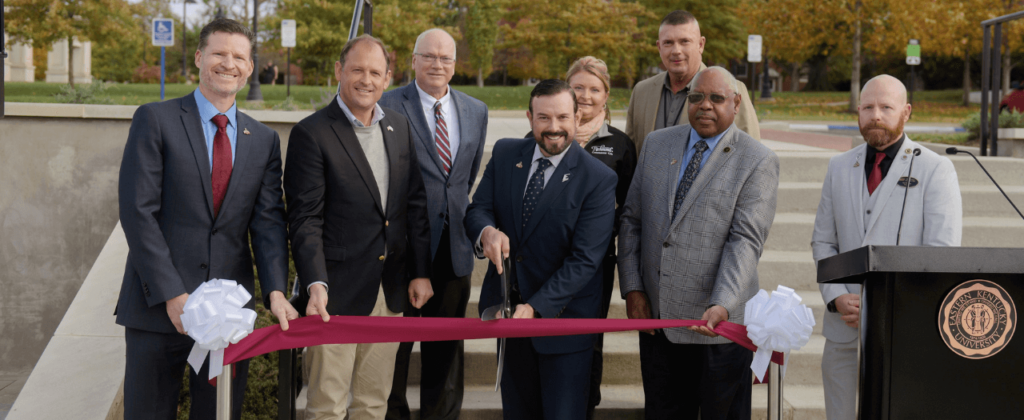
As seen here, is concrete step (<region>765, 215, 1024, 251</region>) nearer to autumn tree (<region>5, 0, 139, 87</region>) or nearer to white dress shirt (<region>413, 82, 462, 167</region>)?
white dress shirt (<region>413, 82, 462, 167</region>)

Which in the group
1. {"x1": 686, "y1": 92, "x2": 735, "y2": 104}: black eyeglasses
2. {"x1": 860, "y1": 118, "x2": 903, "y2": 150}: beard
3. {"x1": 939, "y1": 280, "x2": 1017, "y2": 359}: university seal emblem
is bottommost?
{"x1": 939, "y1": 280, "x2": 1017, "y2": 359}: university seal emblem

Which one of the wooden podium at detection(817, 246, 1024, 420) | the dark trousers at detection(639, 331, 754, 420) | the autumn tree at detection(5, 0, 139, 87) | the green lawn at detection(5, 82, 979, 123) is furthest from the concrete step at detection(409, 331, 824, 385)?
the autumn tree at detection(5, 0, 139, 87)

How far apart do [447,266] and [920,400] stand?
2557mm

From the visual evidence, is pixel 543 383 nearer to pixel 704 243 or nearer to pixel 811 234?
pixel 704 243

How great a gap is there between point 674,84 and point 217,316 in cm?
304

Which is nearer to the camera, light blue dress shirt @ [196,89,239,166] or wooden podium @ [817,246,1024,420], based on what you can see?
wooden podium @ [817,246,1024,420]

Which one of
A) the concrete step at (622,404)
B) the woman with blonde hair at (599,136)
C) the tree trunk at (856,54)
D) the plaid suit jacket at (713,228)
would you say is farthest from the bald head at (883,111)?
the tree trunk at (856,54)

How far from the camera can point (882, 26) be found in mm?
26172

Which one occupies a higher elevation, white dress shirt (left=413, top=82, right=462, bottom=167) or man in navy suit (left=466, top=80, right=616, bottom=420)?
white dress shirt (left=413, top=82, right=462, bottom=167)

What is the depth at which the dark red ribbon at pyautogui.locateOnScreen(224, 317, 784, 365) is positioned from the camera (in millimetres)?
2990

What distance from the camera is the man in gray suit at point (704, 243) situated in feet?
11.0

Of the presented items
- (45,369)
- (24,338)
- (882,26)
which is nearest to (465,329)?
(45,369)

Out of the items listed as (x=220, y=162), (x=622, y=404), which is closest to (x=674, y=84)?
(x=622, y=404)

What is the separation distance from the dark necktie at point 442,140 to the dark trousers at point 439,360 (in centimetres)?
39
